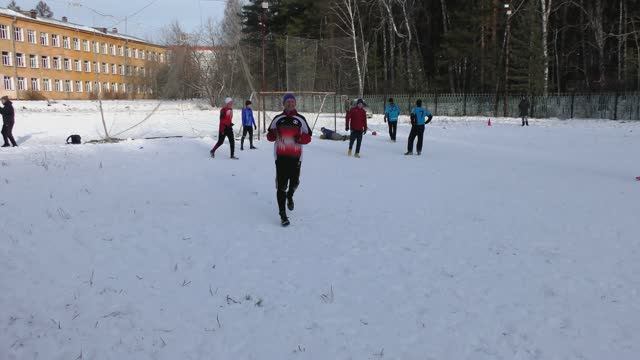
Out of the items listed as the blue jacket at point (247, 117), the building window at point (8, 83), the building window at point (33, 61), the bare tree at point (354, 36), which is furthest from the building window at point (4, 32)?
the blue jacket at point (247, 117)

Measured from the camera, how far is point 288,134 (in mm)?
7023

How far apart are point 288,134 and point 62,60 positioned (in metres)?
72.3

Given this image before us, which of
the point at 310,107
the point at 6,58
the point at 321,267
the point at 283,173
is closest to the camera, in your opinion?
the point at 321,267

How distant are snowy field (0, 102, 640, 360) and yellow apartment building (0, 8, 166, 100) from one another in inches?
1912

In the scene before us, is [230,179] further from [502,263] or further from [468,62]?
[468,62]

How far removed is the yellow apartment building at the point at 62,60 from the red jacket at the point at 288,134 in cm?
5018

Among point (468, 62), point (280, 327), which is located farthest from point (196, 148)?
point (468, 62)

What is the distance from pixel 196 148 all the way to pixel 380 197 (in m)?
9.61

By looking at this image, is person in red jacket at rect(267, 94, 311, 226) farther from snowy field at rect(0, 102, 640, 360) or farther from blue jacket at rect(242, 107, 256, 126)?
blue jacket at rect(242, 107, 256, 126)

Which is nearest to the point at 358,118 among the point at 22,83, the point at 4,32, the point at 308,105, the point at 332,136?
the point at 332,136

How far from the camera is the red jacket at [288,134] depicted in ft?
23.0

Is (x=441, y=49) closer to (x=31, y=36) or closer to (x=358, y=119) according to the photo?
(x=358, y=119)

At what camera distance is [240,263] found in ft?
18.2

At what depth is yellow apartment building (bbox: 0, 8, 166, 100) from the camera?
196 feet
